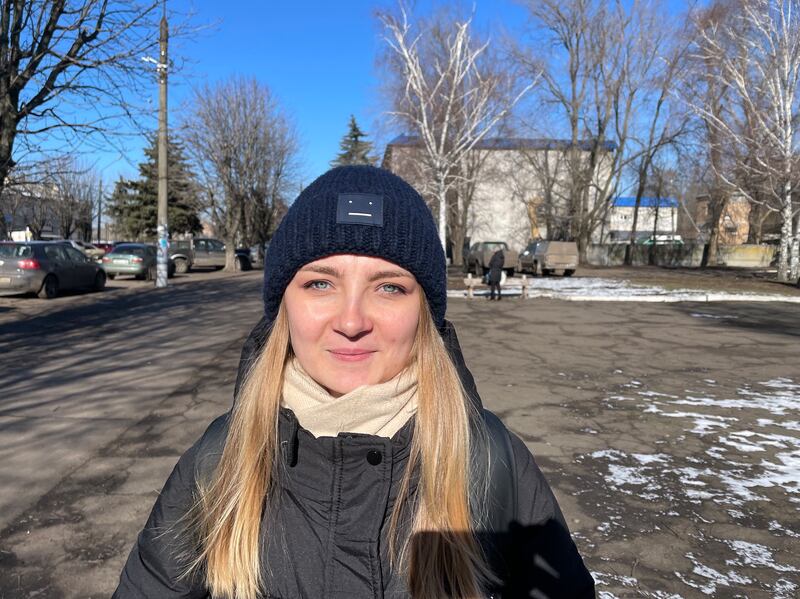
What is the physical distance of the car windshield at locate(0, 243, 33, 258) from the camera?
14828mm

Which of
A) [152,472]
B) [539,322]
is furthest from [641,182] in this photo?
[152,472]

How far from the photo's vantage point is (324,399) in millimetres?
1541

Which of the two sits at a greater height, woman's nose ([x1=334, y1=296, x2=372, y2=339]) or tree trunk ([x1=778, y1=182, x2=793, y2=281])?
tree trunk ([x1=778, y1=182, x2=793, y2=281])

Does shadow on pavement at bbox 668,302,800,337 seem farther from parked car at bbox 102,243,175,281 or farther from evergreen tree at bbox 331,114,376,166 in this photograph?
evergreen tree at bbox 331,114,376,166

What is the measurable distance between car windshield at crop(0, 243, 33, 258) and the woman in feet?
53.3

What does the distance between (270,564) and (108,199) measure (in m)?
65.7

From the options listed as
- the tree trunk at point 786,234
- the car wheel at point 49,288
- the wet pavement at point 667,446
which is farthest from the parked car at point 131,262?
the tree trunk at point 786,234

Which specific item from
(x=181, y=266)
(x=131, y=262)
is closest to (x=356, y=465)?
(x=131, y=262)

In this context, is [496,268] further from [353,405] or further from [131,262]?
[353,405]

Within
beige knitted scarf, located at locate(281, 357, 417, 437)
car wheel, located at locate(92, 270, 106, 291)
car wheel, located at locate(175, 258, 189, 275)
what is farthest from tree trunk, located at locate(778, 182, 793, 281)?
car wheel, located at locate(175, 258, 189, 275)

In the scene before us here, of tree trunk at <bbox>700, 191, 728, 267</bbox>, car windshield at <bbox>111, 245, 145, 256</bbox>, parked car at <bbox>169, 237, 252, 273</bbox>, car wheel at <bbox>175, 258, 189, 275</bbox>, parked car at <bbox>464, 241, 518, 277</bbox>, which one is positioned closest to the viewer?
car windshield at <bbox>111, 245, 145, 256</bbox>

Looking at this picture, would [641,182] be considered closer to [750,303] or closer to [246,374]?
[750,303]

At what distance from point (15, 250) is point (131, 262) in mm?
8309

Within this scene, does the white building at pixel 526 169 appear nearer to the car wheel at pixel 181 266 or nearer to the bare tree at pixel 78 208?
the car wheel at pixel 181 266
